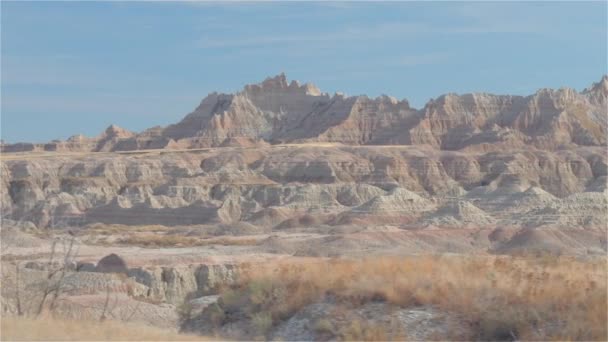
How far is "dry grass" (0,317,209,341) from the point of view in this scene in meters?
15.2

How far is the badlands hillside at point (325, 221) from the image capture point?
52.3ft

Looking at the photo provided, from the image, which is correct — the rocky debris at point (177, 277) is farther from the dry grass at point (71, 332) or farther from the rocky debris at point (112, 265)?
the dry grass at point (71, 332)

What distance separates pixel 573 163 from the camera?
117m

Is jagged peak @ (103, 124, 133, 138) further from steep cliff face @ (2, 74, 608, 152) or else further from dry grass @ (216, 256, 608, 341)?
dry grass @ (216, 256, 608, 341)

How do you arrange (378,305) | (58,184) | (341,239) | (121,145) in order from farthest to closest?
(121,145) < (58,184) < (341,239) < (378,305)

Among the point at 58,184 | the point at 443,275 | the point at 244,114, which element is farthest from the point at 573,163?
the point at 443,275

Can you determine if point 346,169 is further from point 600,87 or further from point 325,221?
point 600,87

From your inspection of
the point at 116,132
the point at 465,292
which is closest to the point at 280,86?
the point at 116,132

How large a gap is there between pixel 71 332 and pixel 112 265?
31.6m

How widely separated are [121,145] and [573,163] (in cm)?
8052

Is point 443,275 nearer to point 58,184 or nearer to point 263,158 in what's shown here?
point 58,184

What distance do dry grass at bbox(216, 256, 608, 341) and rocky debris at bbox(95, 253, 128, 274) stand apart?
26871 millimetres

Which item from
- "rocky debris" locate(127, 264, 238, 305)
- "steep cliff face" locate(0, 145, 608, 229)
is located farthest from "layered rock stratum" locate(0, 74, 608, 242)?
"rocky debris" locate(127, 264, 238, 305)

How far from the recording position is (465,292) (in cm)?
1569
